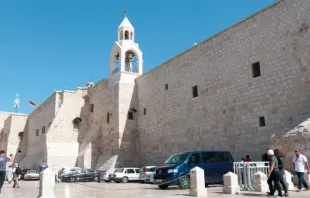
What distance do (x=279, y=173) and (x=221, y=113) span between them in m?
7.70

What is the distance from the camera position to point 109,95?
2378 cm

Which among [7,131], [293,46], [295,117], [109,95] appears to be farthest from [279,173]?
[7,131]

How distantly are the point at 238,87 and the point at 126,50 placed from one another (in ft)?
37.7

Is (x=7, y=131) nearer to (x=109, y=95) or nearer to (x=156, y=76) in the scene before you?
(x=109, y=95)

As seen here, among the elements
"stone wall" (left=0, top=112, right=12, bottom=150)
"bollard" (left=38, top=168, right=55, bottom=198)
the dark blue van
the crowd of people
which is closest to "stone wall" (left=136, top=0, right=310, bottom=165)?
the dark blue van

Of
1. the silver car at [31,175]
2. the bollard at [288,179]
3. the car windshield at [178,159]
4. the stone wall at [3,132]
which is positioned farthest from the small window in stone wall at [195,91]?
the stone wall at [3,132]

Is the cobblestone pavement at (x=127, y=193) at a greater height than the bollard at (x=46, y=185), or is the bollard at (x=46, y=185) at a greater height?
the bollard at (x=46, y=185)

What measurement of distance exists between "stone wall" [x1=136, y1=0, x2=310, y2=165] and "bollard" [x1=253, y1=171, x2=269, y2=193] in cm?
283

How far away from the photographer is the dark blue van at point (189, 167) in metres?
11.0

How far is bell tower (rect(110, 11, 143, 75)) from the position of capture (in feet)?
78.1

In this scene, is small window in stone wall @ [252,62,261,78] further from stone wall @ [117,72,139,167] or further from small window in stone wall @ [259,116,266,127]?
stone wall @ [117,72,139,167]

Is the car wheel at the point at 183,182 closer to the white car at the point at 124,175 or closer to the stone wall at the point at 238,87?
the stone wall at the point at 238,87

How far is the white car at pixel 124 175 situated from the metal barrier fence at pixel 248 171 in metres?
9.24

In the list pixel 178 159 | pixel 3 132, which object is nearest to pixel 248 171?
pixel 178 159
